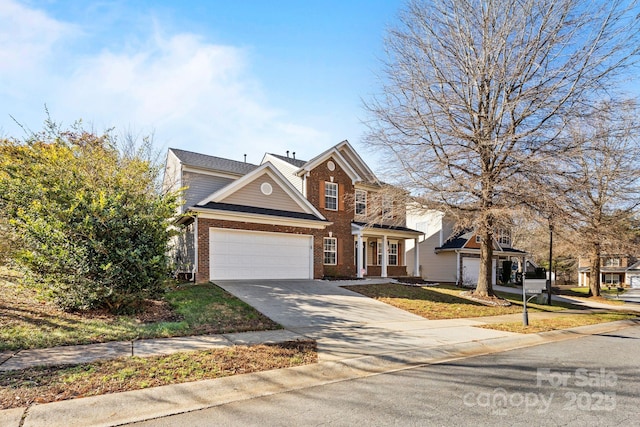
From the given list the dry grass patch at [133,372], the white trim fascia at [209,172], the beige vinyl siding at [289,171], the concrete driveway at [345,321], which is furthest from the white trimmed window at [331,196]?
the dry grass patch at [133,372]

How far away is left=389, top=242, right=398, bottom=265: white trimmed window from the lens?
2466 centimetres

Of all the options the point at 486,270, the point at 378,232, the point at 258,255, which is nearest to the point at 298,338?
the point at 258,255

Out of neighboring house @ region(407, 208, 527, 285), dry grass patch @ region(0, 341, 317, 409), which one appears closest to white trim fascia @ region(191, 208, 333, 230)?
dry grass patch @ region(0, 341, 317, 409)

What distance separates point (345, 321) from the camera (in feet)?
33.5

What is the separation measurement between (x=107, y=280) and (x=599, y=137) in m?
17.2

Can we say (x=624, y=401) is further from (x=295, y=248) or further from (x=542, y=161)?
(x=295, y=248)

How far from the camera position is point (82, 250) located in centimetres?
823

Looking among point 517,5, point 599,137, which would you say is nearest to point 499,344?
point 599,137

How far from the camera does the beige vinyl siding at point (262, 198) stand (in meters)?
16.4

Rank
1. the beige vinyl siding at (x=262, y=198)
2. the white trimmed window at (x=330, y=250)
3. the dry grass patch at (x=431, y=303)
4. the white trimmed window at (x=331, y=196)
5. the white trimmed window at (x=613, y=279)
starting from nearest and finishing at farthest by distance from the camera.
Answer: the dry grass patch at (x=431, y=303), the beige vinyl siding at (x=262, y=198), the white trimmed window at (x=330, y=250), the white trimmed window at (x=331, y=196), the white trimmed window at (x=613, y=279)

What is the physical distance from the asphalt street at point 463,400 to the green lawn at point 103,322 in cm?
377

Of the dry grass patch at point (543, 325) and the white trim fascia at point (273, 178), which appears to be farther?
the white trim fascia at point (273, 178)

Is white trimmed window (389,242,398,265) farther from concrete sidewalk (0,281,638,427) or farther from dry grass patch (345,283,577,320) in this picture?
concrete sidewalk (0,281,638,427)

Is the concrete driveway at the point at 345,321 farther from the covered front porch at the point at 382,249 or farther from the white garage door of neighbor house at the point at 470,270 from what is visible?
the white garage door of neighbor house at the point at 470,270
